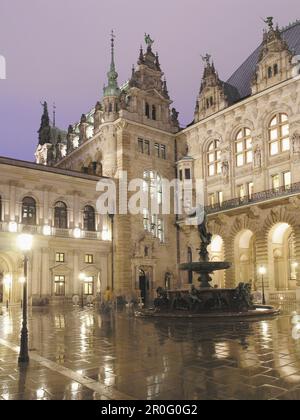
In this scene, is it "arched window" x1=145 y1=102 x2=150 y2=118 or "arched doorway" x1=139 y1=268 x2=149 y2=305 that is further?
"arched window" x1=145 y1=102 x2=150 y2=118

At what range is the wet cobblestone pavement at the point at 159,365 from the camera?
7.53 metres

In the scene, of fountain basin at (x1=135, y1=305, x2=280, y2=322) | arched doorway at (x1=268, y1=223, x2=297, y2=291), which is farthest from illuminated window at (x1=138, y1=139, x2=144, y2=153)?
fountain basin at (x1=135, y1=305, x2=280, y2=322)

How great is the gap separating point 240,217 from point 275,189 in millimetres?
4803

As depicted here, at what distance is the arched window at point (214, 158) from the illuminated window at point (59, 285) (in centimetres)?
1920

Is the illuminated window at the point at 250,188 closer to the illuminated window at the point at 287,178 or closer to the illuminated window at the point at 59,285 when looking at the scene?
the illuminated window at the point at 287,178

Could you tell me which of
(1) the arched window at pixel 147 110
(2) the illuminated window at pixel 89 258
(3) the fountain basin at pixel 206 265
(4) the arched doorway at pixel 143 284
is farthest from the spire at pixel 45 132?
(3) the fountain basin at pixel 206 265

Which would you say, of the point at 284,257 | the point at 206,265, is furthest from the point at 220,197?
the point at 206,265

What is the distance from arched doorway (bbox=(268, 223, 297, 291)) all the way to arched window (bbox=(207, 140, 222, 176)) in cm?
903

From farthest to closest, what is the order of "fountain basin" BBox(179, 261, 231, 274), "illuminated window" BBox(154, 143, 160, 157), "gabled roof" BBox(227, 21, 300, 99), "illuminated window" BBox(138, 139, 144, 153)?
1. "illuminated window" BBox(154, 143, 160, 157)
2. "illuminated window" BBox(138, 139, 144, 153)
3. "gabled roof" BBox(227, 21, 300, 99)
4. "fountain basin" BBox(179, 261, 231, 274)

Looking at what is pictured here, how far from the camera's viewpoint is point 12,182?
129 ft

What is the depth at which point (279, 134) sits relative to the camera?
1558 inches

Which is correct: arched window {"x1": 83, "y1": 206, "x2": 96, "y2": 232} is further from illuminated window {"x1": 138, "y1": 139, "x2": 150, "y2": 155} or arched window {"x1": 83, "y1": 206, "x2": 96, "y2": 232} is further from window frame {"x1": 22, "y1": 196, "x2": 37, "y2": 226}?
illuminated window {"x1": 138, "y1": 139, "x2": 150, "y2": 155}

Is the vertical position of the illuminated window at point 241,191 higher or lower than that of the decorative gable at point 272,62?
lower

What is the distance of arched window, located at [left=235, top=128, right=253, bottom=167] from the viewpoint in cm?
4250
